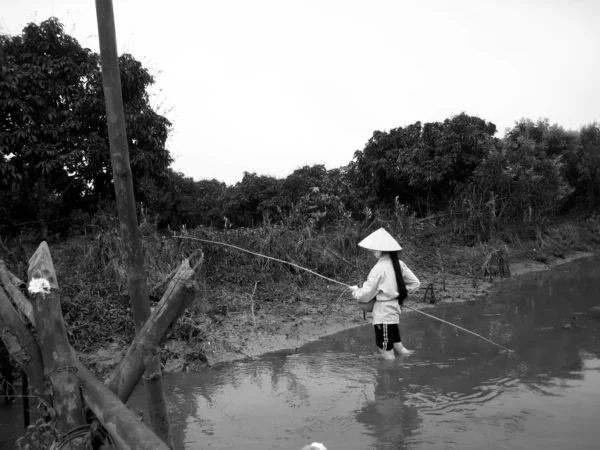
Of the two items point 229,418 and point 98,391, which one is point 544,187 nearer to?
point 229,418

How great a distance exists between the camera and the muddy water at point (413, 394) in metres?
4.14

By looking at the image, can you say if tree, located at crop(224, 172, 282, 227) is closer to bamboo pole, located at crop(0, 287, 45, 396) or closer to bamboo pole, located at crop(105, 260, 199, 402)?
bamboo pole, located at crop(0, 287, 45, 396)

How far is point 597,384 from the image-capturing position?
505cm

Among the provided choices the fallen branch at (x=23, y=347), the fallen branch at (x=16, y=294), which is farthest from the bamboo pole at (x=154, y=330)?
the fallen branch at (x=16, y=294)

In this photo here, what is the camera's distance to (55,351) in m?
2.93

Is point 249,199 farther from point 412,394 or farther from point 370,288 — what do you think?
point 412,394

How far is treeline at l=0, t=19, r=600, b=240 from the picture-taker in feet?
30.9

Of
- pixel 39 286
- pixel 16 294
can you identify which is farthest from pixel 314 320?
pixel 39 286

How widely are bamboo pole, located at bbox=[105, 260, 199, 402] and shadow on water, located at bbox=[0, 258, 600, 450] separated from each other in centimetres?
144

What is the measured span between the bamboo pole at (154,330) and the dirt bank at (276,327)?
122 inches

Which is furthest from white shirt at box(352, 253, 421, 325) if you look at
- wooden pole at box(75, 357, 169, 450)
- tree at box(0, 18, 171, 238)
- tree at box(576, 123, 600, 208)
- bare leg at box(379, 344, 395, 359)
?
tree at box(576, 123, 600, 208)

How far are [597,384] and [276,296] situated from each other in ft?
17.1

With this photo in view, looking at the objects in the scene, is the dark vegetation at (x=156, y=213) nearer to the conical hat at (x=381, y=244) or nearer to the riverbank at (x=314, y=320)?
the riverbank at (x=314, y=320)

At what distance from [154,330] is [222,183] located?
74.0 feet
